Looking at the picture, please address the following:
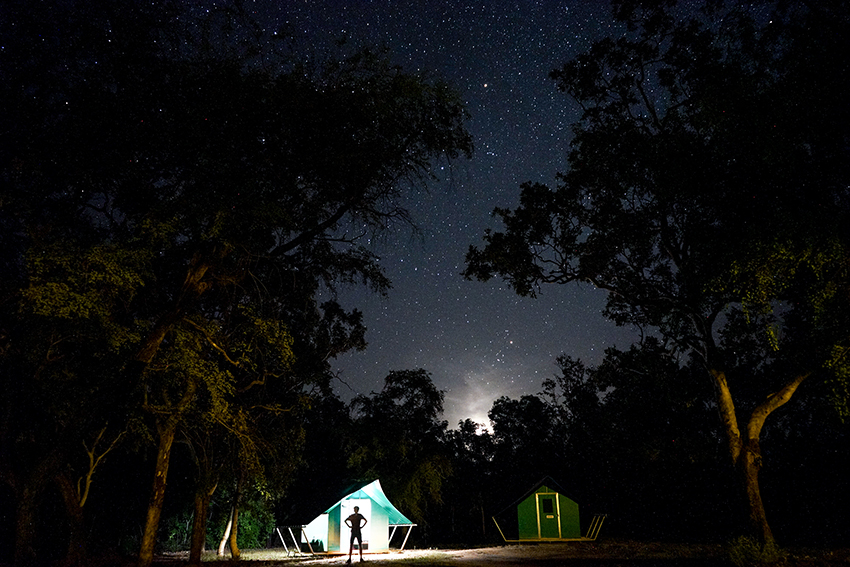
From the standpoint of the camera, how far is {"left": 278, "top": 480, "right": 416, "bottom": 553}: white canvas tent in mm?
24812

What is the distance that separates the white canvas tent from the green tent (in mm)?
8404

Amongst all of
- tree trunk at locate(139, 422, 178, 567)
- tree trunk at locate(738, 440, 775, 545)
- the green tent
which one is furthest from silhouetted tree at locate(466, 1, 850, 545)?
the green tent

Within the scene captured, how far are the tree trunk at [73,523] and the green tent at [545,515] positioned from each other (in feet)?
68.7

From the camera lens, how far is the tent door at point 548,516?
31.4 metres

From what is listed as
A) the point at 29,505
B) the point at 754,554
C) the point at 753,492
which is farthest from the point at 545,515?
the point at 29,505

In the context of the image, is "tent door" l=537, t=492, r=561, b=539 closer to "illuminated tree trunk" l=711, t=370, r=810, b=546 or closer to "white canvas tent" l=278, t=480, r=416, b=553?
"white canvas tent" l=278, t=480, r=416, b=553

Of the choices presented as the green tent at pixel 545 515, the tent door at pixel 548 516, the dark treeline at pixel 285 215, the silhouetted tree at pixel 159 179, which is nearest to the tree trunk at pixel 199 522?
the dark treeline at pixel 285 215

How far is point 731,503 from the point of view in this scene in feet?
97.1

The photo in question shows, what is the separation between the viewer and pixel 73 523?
53.9ft

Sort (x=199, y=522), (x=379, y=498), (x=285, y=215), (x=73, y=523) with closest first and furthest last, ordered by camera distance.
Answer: (x=285, y=215) → (x=73, y=523) → (x=199, y=522) → (x=379, y=498)

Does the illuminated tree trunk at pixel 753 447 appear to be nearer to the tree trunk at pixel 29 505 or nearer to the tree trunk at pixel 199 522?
the tree trunk at pixel 199 522

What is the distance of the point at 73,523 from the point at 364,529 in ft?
39.7

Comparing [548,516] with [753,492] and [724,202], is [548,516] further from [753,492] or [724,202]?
[724,202]

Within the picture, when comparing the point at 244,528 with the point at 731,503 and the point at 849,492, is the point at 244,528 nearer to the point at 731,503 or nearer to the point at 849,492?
the point at 731,503
